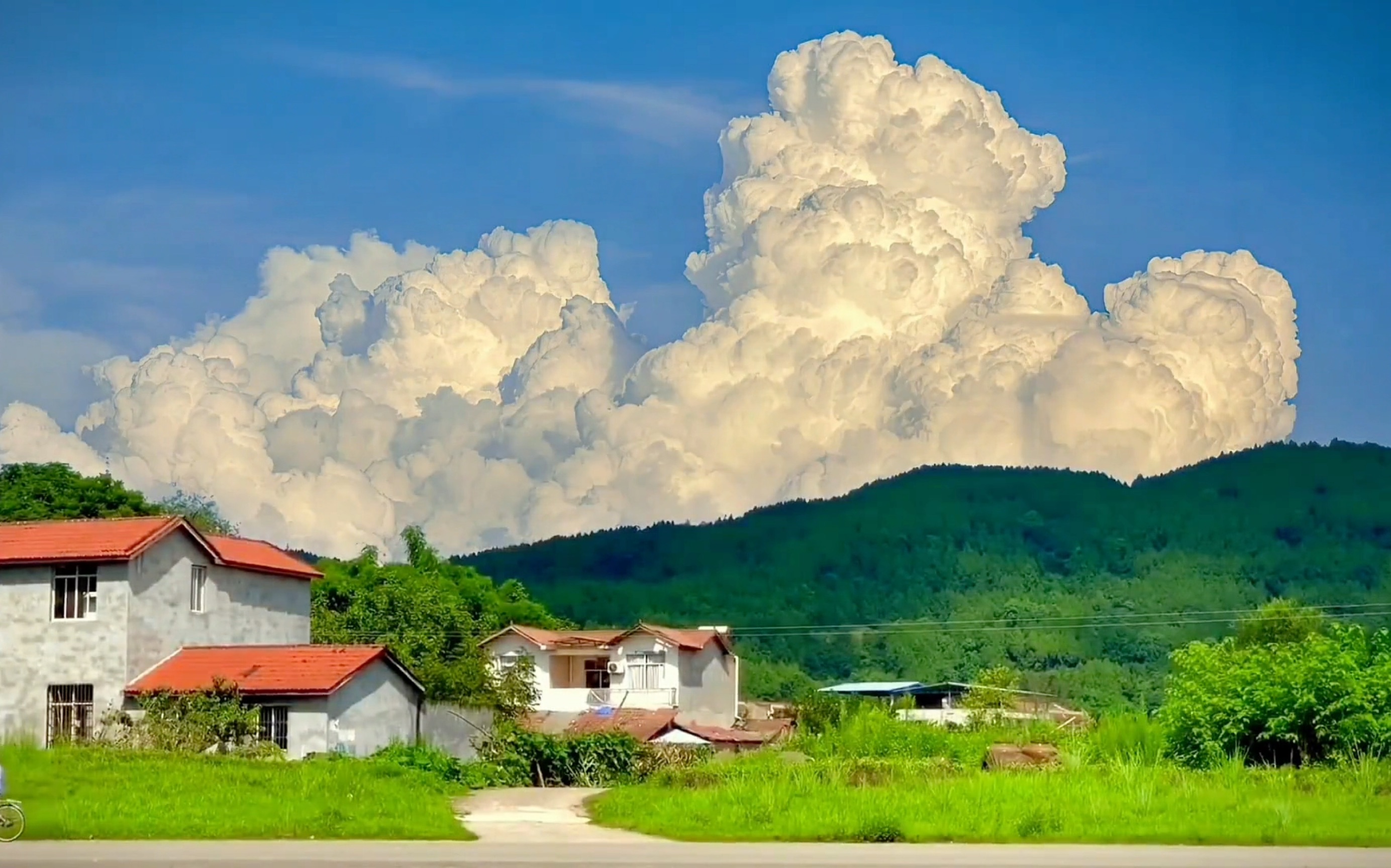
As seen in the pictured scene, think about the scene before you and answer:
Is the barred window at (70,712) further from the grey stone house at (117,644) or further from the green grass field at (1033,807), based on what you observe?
the green grass field at (1033,807)

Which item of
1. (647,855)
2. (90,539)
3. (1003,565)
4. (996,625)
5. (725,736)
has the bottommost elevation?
(647,855)

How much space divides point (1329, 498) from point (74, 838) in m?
112

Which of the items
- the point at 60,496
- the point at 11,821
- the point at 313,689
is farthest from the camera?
the point at 60,496

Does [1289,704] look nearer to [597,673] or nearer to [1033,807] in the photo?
[1033,807]

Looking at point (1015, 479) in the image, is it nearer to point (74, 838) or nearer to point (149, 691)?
point (149, 691)

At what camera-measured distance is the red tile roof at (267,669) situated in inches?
1566

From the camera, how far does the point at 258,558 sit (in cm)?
4722

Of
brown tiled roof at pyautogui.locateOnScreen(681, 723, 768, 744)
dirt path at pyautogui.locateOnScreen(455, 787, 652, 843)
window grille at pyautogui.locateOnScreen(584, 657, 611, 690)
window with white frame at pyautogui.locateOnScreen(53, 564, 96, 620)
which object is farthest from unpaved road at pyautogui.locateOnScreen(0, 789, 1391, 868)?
window grille at pyautogui.locateOnScreen(584, 657, 611, 690)

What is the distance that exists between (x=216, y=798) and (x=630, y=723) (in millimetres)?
29473

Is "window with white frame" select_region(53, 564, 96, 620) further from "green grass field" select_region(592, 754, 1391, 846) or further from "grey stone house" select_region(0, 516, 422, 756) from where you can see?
"green grass field" select_region(592, 754, 1391, 846)

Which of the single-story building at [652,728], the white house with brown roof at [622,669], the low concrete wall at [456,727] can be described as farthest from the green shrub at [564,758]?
the white house with brown roof at [622,669]

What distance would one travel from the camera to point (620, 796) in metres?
33.6

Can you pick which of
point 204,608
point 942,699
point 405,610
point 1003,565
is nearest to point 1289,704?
point 204,608

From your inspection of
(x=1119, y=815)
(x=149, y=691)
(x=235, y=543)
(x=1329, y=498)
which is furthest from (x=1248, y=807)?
(x=1329, y=498)
